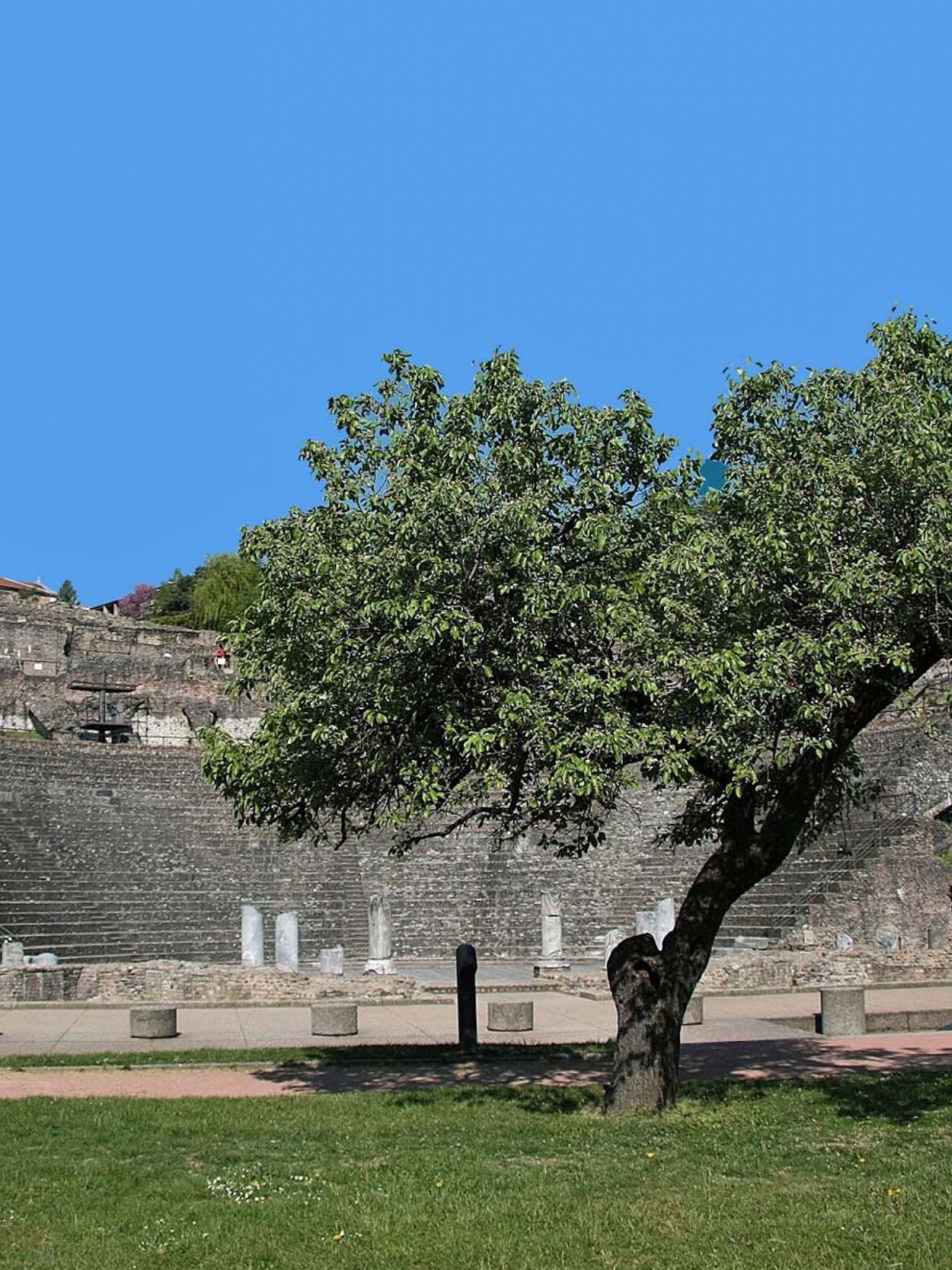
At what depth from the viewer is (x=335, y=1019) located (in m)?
17.2

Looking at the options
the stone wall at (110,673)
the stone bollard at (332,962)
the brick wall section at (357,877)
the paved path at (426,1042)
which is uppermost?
the stone wall at (110,673)

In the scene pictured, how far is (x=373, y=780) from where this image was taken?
12.1m

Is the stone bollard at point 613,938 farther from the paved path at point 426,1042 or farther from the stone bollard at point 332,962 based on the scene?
the stone bollard at point 332,962

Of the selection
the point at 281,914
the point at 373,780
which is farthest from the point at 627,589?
the point at 281,914

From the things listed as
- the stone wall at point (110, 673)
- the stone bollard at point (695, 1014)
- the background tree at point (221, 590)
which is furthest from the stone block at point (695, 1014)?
the background tree at point (221, 590)

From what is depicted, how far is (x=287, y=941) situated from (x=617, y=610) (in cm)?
1553

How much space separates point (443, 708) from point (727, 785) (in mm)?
2354

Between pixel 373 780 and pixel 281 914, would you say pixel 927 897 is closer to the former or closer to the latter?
pixel 281 914

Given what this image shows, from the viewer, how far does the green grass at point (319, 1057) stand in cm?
1462

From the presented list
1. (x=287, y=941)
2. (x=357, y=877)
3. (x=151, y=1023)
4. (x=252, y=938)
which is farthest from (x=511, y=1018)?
(x=357, y=877)

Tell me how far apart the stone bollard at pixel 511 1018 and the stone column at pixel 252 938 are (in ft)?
27.8

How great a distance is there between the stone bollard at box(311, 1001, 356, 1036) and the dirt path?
270 cm

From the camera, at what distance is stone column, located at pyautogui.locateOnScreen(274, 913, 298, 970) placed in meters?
24.7

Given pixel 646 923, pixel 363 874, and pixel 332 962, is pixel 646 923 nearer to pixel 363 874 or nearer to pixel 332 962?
pixel 332 962
